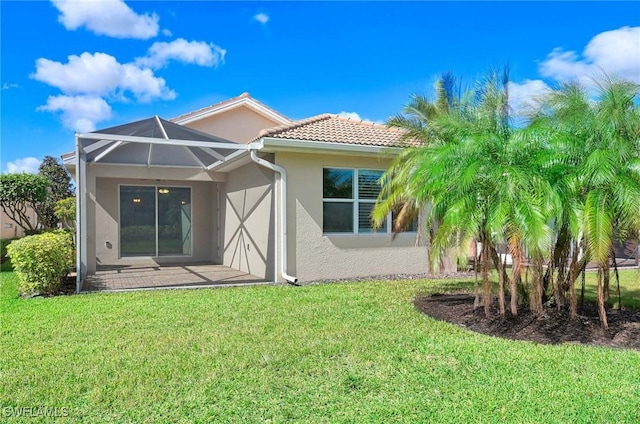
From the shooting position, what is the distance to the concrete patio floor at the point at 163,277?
36.5 ft

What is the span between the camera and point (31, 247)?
9406 mm

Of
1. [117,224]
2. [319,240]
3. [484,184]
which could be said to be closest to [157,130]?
[319,240]

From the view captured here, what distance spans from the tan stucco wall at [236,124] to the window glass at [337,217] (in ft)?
37.3

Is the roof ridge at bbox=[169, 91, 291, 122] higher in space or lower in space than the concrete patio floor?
higher

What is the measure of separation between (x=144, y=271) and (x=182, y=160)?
4.11 meters

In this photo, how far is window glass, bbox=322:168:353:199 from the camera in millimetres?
12062

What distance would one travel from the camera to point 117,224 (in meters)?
16.3

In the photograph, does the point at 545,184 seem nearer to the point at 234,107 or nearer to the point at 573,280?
the point at 573,280

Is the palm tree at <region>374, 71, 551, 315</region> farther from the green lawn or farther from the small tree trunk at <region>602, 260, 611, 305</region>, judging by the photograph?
the green lawn

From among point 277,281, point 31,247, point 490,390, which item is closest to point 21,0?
point 31,247

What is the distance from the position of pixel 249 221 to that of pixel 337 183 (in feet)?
11.2

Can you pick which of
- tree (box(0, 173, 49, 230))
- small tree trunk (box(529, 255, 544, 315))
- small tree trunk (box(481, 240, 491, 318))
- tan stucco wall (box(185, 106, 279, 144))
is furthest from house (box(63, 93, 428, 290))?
tan stucco wall (box(185, 106, 279, 144))

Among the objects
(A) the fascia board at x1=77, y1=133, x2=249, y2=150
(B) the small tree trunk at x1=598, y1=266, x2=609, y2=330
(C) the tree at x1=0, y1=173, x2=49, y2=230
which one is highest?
(A) the fascia board at x1=77, y1=133, x2=249, y2=150

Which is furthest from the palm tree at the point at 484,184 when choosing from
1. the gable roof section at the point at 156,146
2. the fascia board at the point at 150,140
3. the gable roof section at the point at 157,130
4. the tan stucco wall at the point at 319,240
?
the gable roof section at the point at 157,130
